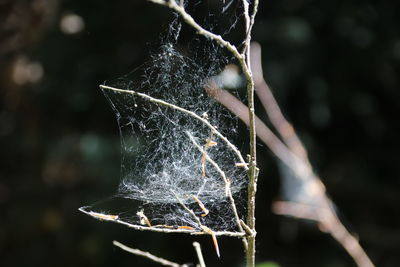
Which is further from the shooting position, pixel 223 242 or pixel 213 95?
pixel 223 242

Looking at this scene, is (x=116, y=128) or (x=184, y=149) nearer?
(x=184, y=149)

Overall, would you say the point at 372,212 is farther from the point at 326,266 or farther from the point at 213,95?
the point at 213,95

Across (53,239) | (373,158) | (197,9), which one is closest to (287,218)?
(373,158)

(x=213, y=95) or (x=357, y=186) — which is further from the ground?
(x=213, y=95)

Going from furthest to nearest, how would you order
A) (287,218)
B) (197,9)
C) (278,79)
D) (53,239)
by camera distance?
(53,239) → (287,218) → (278,79) → (197,9)

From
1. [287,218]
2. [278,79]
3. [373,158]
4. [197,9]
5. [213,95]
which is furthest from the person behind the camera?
[287,218]

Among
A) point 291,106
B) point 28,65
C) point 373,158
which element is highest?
point 28,65

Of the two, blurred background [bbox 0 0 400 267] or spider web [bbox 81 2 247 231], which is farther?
blurred background [bbox 0 0 400 267]

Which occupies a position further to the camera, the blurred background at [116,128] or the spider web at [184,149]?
the blurred background at [116,128]
